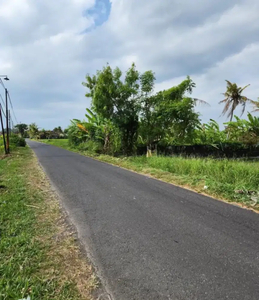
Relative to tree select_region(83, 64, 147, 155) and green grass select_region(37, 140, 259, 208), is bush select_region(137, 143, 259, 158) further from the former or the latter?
green grass select_region(37, 140, 259, 208)

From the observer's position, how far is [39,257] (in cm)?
256

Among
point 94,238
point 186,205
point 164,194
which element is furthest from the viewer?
point 164,194

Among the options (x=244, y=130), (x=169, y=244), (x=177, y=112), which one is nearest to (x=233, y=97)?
(x=244, y=130)

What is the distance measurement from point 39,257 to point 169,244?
167 cm

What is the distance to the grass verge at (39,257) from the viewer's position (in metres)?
2.04

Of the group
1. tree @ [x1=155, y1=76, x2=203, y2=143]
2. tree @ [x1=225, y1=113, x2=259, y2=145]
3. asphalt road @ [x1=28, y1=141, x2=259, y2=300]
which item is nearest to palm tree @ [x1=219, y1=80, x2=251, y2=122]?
tree @ [x1=225, y1=113, x2=259, y2=145]

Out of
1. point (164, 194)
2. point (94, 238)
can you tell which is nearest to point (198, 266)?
point (94, 238)

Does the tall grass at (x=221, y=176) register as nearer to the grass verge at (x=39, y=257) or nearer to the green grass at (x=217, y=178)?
the green grass at (x=217, y=178)

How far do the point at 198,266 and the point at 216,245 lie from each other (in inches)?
24.0

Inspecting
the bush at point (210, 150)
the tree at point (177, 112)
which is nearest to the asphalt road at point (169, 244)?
the tree at point (177, 112)

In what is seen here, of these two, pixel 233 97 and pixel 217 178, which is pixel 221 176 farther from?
pixel 233 97

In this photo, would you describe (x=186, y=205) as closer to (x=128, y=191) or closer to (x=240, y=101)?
(x=128, y=191)

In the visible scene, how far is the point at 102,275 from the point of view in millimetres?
2285

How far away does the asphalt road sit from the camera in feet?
6.91
